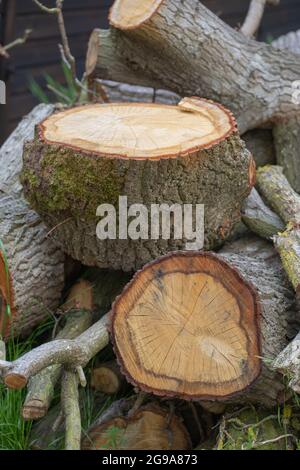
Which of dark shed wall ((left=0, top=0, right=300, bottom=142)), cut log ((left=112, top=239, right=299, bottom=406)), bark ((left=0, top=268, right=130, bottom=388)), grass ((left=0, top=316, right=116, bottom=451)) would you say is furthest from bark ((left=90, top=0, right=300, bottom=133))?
dark shed wall ((left=0, top=0, right=300, bottom=142))

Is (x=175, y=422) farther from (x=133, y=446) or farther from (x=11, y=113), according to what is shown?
(x=11, y=113)

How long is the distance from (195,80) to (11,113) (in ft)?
8.48

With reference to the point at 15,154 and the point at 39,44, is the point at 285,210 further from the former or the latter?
the point at 39,44

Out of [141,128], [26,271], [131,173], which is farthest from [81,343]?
[141,128]

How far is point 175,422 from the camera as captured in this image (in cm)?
288

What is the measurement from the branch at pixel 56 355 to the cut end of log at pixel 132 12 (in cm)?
144

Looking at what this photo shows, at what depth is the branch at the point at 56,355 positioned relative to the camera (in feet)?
7.94

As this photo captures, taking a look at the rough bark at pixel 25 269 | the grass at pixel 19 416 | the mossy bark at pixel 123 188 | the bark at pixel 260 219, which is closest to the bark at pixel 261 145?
the bark at pixel 260 219

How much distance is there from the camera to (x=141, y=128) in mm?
3014

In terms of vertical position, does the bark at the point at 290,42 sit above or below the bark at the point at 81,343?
above

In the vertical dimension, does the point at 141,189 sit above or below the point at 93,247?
above

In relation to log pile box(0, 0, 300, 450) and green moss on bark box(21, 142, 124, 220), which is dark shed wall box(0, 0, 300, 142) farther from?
green moss on bark box(21, 142, 124, 220)

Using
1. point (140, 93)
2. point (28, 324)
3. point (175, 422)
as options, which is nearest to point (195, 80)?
point (140, 93)

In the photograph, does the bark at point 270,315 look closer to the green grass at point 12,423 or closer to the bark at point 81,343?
the bark at point 81,343
